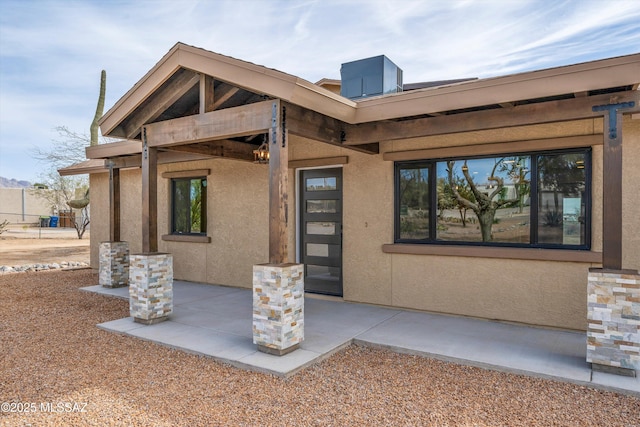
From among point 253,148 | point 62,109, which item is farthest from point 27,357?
point 62,109

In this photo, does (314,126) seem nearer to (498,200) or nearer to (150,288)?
(498,200)

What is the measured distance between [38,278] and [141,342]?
21.5ft

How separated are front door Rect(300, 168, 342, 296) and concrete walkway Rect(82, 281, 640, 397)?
0.83 meters

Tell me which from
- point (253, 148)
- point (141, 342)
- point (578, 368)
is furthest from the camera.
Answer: point (253, 148)

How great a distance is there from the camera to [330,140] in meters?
5.32

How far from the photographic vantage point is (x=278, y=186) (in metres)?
4.34

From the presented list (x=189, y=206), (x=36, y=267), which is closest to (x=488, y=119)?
(x=189, y=206)

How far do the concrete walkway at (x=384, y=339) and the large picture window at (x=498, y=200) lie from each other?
1172 millimetres

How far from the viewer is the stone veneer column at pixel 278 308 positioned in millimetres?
4199

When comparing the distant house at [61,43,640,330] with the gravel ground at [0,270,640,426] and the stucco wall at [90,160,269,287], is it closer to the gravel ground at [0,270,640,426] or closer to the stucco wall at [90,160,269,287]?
the stucco wall at [90,160,269,287]

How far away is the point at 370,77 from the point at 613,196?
19.1ft

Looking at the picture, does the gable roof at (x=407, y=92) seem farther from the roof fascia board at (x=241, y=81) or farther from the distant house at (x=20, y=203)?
the distant house at (x=20, y=203)

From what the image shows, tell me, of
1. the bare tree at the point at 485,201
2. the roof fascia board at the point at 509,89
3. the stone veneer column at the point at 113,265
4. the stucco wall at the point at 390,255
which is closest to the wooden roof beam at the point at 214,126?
the roof fascia board at the point at 509,89

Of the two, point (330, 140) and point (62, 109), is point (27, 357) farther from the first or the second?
point (62, 109)
